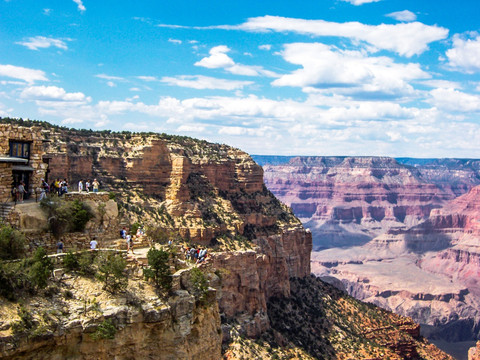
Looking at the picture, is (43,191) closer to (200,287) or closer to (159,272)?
(159,272)

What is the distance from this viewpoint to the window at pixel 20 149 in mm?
24487

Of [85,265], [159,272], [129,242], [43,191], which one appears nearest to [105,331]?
[85,265]

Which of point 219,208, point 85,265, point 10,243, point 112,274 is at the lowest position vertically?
point 219,208

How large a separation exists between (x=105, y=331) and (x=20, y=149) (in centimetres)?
975

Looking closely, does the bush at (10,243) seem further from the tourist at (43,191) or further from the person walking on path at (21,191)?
the tourist at (43,191)

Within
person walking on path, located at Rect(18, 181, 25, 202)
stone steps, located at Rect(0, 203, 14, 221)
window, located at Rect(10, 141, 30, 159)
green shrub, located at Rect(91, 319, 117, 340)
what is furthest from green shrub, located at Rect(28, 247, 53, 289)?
window, located at Rect(10, 141, 30, 159)

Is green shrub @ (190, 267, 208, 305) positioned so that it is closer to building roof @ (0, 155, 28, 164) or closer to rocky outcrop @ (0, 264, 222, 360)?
rocky outcrop @ (0, 264, 222, 360)

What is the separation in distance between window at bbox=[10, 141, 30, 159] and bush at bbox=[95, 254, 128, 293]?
656cm

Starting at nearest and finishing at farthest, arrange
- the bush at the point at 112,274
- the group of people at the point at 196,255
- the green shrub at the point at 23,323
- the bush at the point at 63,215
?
the green shrub at the point at 23,323
the bush at the point at 112,274
the bush at the point at 63,215
the group of people at the point at 196,255

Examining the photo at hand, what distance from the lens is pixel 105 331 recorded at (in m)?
19.1

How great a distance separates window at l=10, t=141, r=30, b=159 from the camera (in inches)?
964

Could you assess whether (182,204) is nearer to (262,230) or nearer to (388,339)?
(262,230)

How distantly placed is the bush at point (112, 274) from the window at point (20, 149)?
6.56 meters

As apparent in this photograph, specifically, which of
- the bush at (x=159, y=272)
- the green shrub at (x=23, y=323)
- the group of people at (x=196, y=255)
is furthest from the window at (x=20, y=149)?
the group of people at (x=196, y=255)
